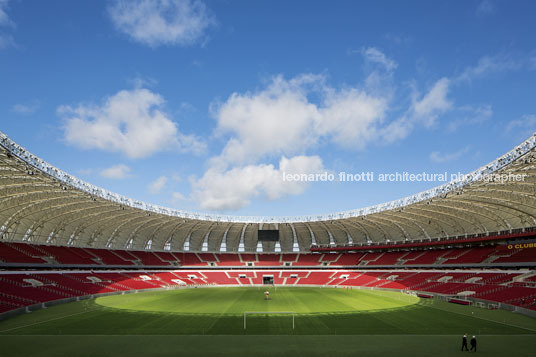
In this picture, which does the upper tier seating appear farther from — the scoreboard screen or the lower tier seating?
the scoreboard screen

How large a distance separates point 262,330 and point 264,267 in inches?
2420

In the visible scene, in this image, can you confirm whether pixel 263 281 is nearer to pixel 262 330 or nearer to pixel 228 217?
pixel 228 217

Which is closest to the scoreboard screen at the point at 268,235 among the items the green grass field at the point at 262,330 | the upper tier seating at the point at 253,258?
the upper tier seating at the point at 253,258

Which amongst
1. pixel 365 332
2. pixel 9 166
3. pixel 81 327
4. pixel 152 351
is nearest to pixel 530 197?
pixel 365 332

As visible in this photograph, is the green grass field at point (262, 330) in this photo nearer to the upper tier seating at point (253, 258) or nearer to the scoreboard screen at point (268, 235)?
the upper tier seating at point (253, 258)

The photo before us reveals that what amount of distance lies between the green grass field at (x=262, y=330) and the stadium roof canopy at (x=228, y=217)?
1458 centimetres

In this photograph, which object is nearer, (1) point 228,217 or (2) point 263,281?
(1) point 228,217

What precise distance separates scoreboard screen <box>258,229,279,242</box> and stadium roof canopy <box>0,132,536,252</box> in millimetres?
Result: 1854

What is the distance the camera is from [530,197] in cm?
4619

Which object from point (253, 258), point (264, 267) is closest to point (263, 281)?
point (264, 267)

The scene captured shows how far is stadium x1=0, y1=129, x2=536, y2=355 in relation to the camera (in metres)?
30.4

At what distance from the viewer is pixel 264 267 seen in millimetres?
90125

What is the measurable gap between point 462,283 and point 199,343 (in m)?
44.3

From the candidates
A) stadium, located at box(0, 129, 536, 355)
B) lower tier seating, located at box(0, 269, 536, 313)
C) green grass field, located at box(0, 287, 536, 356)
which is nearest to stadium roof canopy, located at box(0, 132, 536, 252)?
stadium, located at box(0, 129, 536, 355)
